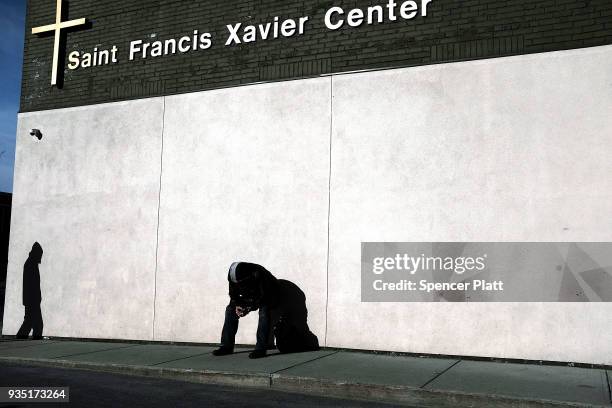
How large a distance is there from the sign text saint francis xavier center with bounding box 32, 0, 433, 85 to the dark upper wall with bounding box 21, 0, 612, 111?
0.09 m

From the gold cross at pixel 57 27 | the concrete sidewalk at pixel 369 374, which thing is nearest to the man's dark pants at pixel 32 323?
the concrete sidewalk at pixel 369 374

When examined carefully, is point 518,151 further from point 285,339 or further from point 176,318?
point 176,318

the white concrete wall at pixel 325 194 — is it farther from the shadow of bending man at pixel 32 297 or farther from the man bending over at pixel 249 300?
the man bending over at pixel 249 300

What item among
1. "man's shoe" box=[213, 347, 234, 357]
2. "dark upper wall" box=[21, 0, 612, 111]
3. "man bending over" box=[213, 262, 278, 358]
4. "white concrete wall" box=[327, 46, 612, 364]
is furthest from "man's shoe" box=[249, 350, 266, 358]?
"dark upper wall" box=[21, 0, 612, 111]

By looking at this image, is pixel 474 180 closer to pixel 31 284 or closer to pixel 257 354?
pixel 257 354

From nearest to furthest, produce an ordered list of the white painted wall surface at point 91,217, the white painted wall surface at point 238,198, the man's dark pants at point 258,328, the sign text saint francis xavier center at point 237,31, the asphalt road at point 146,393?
the asphalt road at point 146,393 → the man's dark pants at point 258,328 → the sign text saint francis xavier center at point 237,31 → the white painted wall surface at point 238,198 → the white painted wall surface at point 91,217

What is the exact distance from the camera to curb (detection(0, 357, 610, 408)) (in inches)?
213

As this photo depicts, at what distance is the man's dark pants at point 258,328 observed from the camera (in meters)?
7.89

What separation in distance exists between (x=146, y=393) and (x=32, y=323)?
561 centimetres

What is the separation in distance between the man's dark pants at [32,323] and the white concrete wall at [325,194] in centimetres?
21

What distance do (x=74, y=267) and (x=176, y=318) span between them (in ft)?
7.57

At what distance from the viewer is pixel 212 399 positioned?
5781 millimetres

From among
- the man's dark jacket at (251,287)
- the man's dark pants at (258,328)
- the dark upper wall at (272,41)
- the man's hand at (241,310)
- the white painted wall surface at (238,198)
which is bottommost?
the man's dark pants at (258,328)

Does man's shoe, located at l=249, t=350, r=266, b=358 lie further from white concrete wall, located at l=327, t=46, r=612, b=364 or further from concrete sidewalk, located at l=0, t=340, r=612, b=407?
white concrete wall, located at l=327, t=46, r=612, b=364
